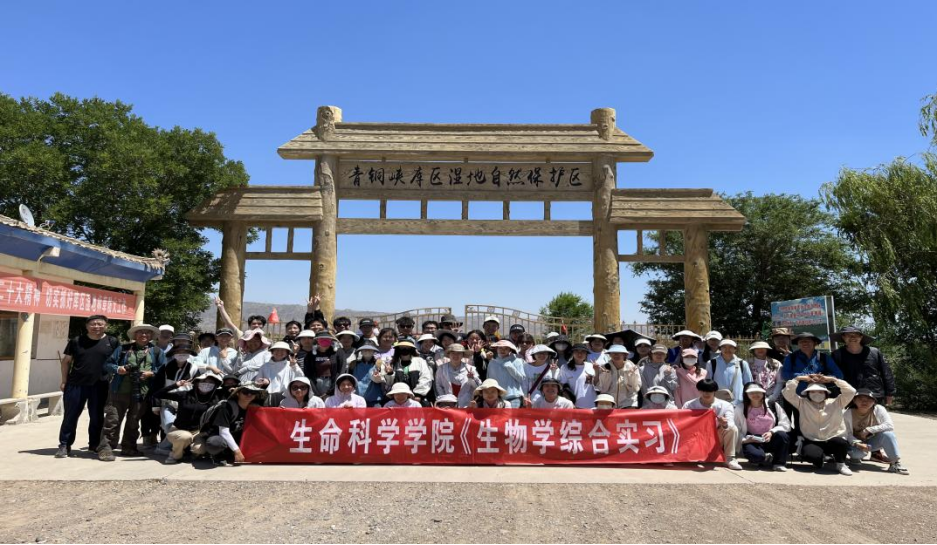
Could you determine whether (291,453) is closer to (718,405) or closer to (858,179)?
(718,405)

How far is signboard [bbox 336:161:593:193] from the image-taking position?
38.5 ft

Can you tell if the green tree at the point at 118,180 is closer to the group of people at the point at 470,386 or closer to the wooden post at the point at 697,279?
the group of people at the point at 470,386

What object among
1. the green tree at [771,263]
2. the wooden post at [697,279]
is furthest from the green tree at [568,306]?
the wooden post at [697,279]

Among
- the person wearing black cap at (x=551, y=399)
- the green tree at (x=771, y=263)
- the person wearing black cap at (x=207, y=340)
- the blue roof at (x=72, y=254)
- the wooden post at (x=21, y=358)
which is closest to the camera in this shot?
the person wearing black cap at (x=551, y=399)

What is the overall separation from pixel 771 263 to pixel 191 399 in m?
21.2

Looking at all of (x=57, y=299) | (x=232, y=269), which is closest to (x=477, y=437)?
(x=232, y=269)

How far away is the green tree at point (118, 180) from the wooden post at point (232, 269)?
1976mm

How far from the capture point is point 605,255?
11.5 metres

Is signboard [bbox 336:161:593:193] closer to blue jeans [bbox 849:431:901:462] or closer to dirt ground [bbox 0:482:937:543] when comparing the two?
blue jeans [bbox 849:431:901:462]

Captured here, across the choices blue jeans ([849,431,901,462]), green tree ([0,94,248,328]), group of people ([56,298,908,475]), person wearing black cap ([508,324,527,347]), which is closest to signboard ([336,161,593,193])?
green tree ([0,94,248,328])

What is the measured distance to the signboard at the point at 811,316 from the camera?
1142cm

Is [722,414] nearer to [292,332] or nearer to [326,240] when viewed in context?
[292,332]

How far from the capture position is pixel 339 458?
20.8 feet

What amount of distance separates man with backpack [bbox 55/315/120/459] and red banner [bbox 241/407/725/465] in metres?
1.80
